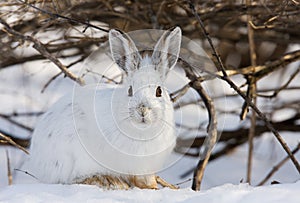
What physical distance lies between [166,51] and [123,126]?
13.9 inches

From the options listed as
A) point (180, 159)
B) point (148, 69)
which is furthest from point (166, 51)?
point (180, 159)

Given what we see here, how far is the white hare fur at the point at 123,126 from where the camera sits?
279 centimetres

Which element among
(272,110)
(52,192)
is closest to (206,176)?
(272,110)

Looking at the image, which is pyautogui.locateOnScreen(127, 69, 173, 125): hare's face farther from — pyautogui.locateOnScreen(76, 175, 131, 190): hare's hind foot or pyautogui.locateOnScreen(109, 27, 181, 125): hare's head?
pyautogui.locateOnScreen(76, 175, 131, 190): hare's hind foot

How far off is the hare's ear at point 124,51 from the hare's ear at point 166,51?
0.26 ft

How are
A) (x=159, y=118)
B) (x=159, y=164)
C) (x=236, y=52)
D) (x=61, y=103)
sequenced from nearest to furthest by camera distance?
(x=159, y=118), (x=159, y=164), (x=61, y=103), (x=236, y=52)

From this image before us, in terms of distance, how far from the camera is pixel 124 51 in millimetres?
2857

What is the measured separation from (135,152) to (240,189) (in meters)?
0.52

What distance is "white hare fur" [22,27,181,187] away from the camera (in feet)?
9.15

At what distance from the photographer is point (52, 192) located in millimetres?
2693

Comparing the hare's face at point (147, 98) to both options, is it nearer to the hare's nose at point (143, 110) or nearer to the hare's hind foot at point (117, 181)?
the hare's nose at point (143, 110)

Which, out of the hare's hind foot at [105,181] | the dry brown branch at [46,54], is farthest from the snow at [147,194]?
the dry brown branch at [46,54]

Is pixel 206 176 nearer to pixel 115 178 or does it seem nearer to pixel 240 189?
pixel 115 178

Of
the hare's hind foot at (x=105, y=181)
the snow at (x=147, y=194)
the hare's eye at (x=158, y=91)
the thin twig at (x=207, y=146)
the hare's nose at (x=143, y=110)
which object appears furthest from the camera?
the thin twig at (x=207, y=146)
